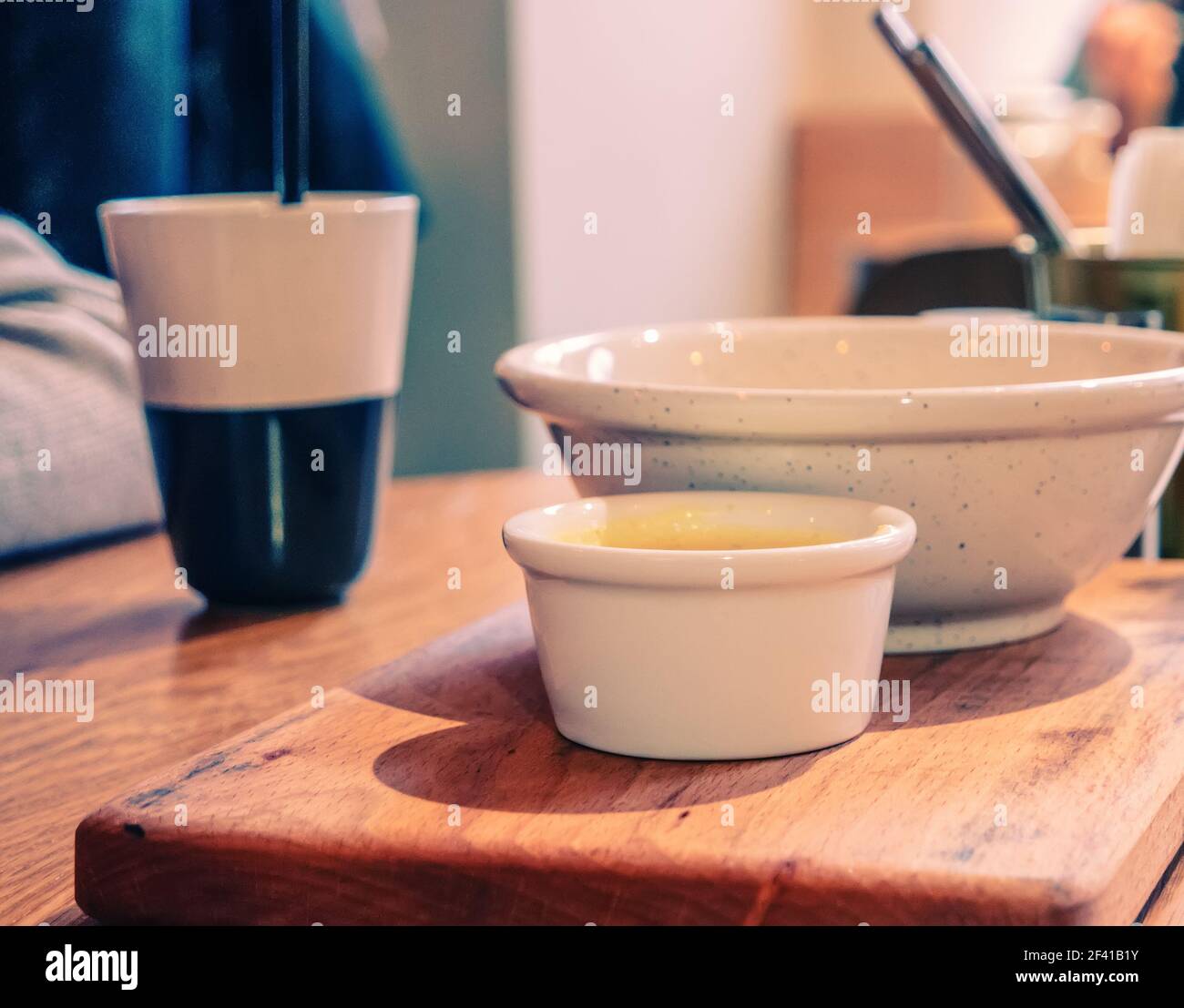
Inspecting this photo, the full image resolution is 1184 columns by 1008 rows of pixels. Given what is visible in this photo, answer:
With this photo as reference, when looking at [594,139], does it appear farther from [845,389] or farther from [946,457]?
[946,457]

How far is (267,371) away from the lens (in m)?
0.71

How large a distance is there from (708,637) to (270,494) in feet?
1.09

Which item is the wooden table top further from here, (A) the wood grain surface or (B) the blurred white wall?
(B) the blurred white wall

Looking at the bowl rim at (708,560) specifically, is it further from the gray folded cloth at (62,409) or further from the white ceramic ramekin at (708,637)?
the gray folded cloth at (62,409)

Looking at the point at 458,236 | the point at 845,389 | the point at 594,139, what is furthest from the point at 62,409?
the point at 594,139

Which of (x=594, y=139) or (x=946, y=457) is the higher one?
(x=594, y=139)

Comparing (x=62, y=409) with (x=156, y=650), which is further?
(x=62, y=409)

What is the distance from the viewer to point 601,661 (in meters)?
0.48

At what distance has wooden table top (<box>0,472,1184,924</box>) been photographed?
1.64ft

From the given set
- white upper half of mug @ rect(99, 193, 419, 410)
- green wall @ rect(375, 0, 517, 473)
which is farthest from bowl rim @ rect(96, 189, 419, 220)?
green wall @ rect(375, 0, 517, 473)

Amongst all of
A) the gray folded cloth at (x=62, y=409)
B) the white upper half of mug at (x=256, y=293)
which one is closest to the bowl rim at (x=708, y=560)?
the white upper half of mug at (x=256, y=293)

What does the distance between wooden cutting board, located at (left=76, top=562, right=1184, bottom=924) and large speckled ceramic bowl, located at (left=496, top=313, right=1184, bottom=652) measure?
0.23 ft
